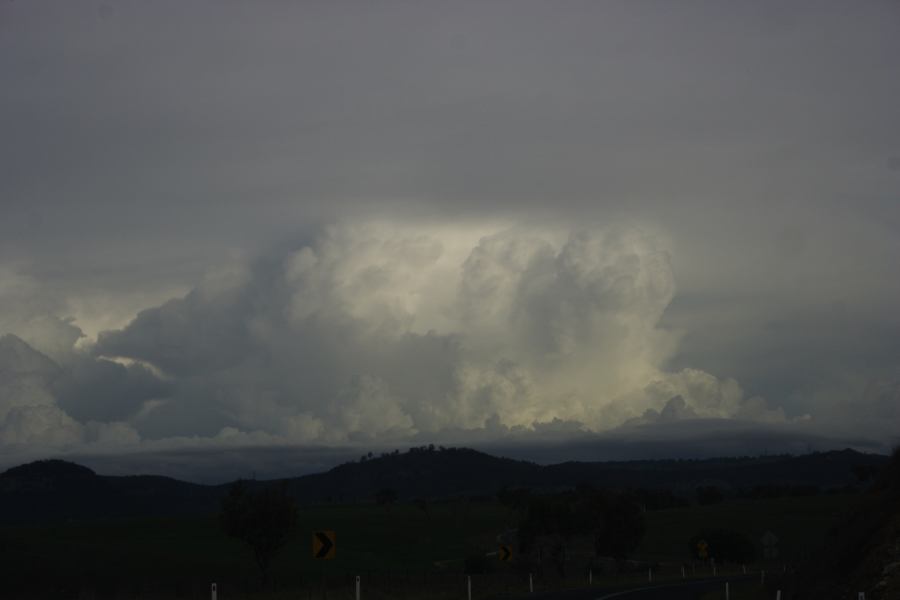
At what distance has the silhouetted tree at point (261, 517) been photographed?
229 feet

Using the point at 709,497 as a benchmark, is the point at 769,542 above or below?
above

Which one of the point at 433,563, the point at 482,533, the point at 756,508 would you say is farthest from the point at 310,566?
the point at 756,508

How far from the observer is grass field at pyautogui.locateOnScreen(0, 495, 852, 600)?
6488 centimetres

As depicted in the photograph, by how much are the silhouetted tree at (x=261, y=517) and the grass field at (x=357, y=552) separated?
2.91 metres

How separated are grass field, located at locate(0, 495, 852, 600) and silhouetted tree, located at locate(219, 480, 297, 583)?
2907mm

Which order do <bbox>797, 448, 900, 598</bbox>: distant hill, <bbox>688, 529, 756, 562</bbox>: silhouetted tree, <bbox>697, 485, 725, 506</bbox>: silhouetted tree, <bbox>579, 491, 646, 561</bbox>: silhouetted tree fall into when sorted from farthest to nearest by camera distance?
<bbox>697, 485, 725, 506</bbox>: silhouetted tree < <bbox>688, 529, 756, 562</bbox>: silhouetted tree < <bbox>579, 491, 646, 561</bbox>: silhouetted tree < <bbox>797, 448, 900, 598</bbox>: distant hill

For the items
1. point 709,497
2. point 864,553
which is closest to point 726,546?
point 864,553

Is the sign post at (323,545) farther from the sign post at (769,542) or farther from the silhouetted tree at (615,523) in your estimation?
the silhouetted tree at (615,523)

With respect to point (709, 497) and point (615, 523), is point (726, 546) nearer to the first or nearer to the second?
point (615, 523)

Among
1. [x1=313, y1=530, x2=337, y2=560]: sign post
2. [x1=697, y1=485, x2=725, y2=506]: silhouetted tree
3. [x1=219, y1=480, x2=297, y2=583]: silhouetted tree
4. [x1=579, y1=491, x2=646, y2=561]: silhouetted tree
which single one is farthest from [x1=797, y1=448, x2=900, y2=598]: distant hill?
[x1=697, y1=485, x2=725, y2=506]: silhouetted tree

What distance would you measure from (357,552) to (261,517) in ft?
226

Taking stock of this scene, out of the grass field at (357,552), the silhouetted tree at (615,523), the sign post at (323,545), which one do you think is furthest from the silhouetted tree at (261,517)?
the sign post at (323,545)

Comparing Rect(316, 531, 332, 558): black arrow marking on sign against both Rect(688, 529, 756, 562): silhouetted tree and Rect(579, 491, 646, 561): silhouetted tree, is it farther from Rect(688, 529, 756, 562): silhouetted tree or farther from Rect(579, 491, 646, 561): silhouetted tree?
Rect(688, 529, 756, 562): silhouetted tree

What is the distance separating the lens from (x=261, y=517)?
229 feet
